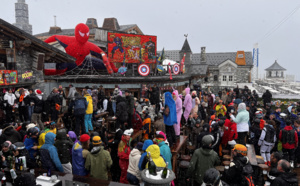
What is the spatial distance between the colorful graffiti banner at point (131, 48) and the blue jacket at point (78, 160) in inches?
665

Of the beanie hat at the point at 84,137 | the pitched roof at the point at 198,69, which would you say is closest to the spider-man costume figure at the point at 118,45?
the pitched roof at the point at 198,69

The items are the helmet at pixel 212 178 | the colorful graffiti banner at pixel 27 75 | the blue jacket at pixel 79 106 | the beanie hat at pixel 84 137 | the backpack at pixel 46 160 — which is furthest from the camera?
the colorful graffiti banner at pixel 27 75

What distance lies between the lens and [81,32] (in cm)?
1706

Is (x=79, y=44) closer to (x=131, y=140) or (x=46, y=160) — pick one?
(x=131, y=140)

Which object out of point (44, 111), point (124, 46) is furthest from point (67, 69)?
point (44, 111)

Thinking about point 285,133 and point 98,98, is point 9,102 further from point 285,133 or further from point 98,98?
point 285,133

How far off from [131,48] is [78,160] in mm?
18095

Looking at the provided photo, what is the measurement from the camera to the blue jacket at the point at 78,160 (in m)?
4.96

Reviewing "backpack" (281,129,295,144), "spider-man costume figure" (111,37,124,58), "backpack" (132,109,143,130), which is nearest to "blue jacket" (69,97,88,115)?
"backpack" (132,109,143,130)

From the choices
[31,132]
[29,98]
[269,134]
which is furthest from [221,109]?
[29,98]

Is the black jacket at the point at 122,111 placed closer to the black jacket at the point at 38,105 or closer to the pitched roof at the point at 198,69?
the black jacket at the point at 38,105

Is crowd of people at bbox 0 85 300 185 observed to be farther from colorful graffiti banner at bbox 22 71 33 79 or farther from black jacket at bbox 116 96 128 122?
colorful graffiti banner at bbox 22 71 33 79

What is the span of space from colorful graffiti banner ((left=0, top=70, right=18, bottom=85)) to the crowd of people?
1433 millimetres

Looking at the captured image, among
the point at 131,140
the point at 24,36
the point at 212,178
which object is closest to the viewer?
the point at 212,178
